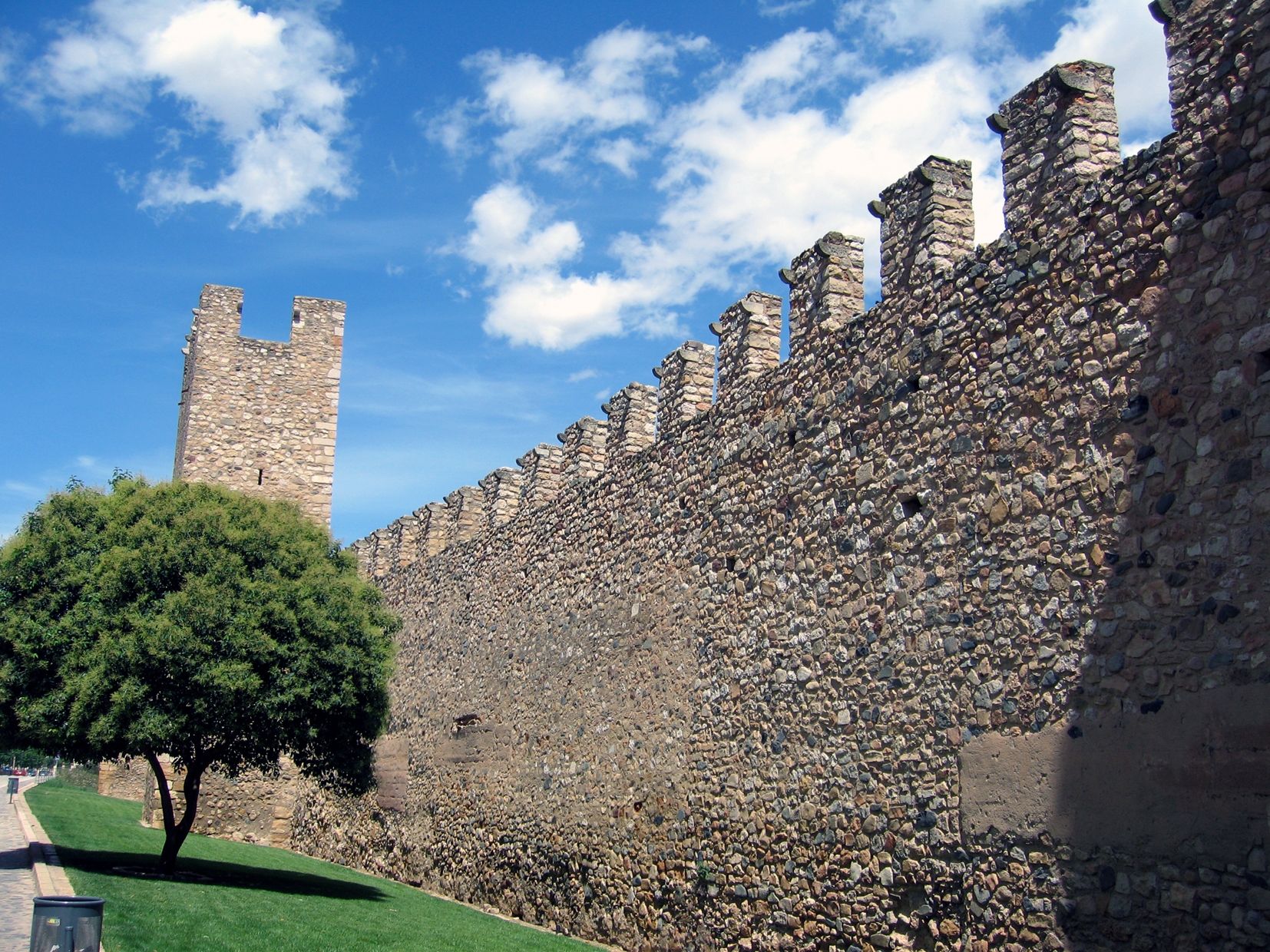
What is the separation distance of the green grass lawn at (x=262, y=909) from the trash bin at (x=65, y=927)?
201 centimetres

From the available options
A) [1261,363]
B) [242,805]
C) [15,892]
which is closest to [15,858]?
[15,892]

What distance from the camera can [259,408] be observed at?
21922mm

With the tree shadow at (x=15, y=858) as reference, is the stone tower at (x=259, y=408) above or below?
above

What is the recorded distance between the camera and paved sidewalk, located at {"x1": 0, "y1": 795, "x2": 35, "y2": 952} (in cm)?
777

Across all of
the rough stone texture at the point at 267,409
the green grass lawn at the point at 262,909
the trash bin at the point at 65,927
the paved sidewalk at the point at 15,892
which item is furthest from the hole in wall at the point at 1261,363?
the rough stone texture at the point at 267,409

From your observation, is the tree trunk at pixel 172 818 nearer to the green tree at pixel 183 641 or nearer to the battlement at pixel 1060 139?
the green tree at pixel 183 641

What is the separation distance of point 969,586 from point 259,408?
17322 mm

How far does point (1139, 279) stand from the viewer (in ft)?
21.3

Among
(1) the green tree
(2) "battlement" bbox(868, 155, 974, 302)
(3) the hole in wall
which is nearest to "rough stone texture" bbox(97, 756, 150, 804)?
(1) the green tree

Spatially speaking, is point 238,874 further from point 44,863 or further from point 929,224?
point 929,224

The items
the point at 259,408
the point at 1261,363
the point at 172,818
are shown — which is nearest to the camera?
the point at 1261,363

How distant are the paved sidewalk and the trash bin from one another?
6.14 feet

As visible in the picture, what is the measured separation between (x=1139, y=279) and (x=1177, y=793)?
108 inches

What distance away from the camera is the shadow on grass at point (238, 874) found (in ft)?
40.5
